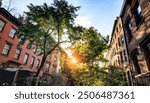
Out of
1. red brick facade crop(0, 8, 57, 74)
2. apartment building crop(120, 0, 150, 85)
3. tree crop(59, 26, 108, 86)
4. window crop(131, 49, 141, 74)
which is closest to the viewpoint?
apartment building crop(120, 0, 150, 85)

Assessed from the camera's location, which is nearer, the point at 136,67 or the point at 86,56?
the point at 136,67

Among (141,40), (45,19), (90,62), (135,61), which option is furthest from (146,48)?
(45,19)

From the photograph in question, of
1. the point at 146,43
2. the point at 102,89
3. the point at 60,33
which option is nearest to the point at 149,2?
the point at 146,43

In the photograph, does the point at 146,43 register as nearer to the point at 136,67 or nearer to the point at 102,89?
the point at 136,67

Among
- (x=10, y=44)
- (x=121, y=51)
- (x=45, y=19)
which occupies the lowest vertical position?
(x=121, y=51)

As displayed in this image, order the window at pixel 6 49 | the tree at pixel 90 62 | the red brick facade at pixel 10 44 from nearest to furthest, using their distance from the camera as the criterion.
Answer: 1. the tree at pixel 90 62
2. the red brick facade at pixel 10 44
3. the window at pixel 6 49

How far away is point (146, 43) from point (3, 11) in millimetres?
18513

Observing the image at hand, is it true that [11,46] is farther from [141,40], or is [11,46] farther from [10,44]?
[141,40]

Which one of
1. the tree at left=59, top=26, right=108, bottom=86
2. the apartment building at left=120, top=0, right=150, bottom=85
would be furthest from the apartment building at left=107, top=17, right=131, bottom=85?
the tree at left=59, top=26, right=108, bottom=86

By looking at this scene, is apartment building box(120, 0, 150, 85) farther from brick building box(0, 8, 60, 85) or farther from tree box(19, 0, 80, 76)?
brick building box(0, 8, 60, 85)

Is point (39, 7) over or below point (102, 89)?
over

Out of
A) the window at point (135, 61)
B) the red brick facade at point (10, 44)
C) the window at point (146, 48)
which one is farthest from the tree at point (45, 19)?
the window at point (146, 48)

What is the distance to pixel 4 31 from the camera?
19797mm

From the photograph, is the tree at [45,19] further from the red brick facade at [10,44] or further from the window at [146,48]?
the window at [146,48]
